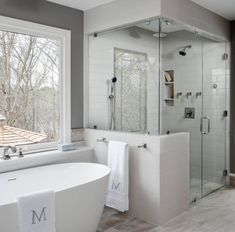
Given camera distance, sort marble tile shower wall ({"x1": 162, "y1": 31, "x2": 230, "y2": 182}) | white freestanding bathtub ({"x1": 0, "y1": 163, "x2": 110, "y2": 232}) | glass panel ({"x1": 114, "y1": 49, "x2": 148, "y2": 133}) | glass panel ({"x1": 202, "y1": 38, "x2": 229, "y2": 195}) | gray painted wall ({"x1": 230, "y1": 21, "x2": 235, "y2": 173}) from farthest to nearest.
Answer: gray painted wall ({"x1": 230, "y1": 21, "x2": 235, "y2": 173}) → glass panel ({"x1": 202, "y1": 38, "x2": 229, "y2": 195}) → glass panel ({"x1": 114, "y1": 49, "x2": 148, "y2": 133}) → marble tile shower wall ({"x1": 162, "y1": 31, "x2": 230, "y2": 182}) → white freestanding bathtub ({"x1": 0, "y1": 163, "x2": 110, "y2": 232})

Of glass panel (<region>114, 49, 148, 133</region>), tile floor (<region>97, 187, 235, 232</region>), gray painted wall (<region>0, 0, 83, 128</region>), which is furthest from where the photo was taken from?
glass panel (<region>114, 49, 148, 133</region>)

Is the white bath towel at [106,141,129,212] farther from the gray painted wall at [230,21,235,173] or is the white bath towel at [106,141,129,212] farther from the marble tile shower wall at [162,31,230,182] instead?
the gray painted wall at [230,21,235,173]

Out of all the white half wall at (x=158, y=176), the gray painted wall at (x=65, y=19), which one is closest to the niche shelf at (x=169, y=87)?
the white half wall at (x=158, y=176)

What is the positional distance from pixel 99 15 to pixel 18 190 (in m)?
2.38

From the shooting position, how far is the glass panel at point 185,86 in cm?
353

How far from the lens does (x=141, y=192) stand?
Answer: 126 inches

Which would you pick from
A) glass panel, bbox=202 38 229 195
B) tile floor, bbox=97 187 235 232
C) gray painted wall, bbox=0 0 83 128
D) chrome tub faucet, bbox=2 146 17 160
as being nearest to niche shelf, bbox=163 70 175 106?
glass panel, bbox=202 38 229 195

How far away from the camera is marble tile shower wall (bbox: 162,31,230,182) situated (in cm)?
363

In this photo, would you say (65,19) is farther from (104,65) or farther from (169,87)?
(169,87)

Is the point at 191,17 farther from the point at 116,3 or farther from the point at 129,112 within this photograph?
the point at 129,112

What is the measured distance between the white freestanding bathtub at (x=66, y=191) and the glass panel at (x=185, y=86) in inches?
48.0

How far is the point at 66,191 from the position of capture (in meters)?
2.43

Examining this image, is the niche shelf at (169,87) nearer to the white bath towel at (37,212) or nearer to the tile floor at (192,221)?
the tile floor at (192,221)

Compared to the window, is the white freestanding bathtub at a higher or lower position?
lower
